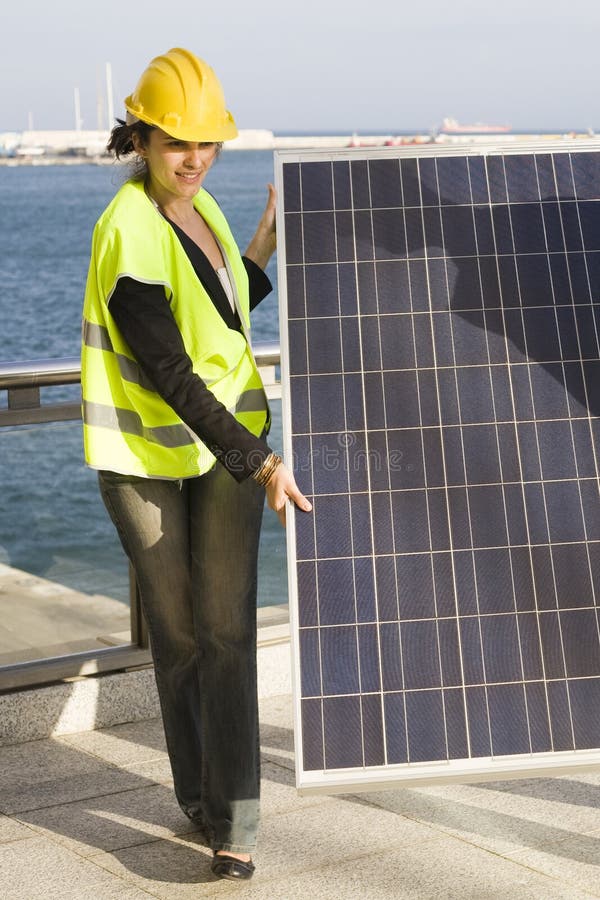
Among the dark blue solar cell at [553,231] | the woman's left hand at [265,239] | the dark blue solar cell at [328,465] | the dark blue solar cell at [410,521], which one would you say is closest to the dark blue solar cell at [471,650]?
the dark blue solar cell at [410,521]

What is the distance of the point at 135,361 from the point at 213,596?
719 mm

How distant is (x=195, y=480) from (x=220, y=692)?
2.07 ft

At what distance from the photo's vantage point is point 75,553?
5250 millimetres

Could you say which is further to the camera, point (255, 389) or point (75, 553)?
point (75, 553)

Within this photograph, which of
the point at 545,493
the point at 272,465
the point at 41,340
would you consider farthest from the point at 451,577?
the point at 41,340

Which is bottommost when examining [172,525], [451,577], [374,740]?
[374,740]

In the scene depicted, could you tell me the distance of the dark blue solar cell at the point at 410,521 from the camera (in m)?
3.27

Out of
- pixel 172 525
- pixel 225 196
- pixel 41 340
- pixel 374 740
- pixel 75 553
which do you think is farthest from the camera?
pixel 225 196

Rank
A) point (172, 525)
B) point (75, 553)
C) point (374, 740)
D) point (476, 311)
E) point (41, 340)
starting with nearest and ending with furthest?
point (374, 740)
point (476, 311)
point (172, 525)
point (75, 553)
point (41, 340)

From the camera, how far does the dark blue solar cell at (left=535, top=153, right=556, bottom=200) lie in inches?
138

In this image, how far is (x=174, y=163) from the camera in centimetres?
347

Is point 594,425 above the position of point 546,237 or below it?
below

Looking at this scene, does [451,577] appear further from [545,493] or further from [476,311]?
[476,311]

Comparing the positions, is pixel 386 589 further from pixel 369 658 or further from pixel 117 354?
pixel 117 354
